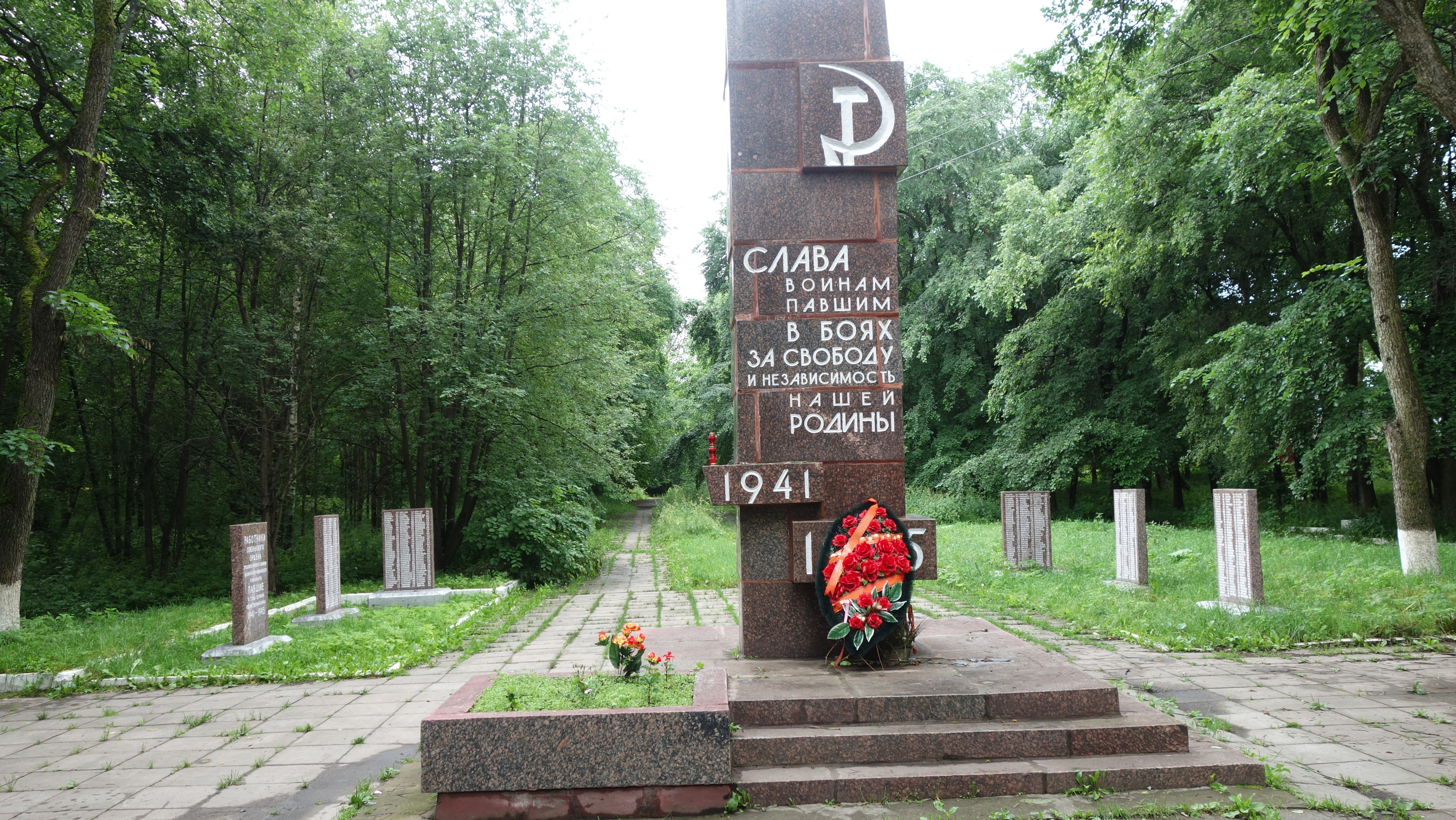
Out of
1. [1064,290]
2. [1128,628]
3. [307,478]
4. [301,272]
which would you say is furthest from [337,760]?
[1064,290]

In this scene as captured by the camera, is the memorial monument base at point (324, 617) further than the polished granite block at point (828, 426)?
Yes

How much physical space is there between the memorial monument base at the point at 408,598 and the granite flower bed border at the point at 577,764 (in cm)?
658

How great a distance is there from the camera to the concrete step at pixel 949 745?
13.0ft

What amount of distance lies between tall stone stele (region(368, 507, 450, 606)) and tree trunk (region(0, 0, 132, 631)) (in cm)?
359

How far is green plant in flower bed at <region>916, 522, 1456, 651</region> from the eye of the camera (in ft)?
22.2

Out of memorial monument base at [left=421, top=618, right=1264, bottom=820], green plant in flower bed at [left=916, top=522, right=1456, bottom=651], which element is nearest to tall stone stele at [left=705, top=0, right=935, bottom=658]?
memorial monument base at [left=421, top=618, right=1264, bottom=820]

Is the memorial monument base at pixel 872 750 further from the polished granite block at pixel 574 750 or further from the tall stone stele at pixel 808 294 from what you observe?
the tall stone stele at pixel 808 294

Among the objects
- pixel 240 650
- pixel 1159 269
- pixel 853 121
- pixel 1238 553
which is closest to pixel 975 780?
pixel 853 121

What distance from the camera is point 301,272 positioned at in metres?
12.7

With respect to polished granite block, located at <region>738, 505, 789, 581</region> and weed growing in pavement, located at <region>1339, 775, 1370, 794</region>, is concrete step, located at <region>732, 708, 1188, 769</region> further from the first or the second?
polished granite block, located at <region>738, 505, 789, 581</region>

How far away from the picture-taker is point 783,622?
205 inches

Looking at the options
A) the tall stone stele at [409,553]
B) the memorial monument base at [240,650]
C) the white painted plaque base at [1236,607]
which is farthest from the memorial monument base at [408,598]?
the white painted plaque base at [1236,607]

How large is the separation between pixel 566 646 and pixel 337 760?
312cm

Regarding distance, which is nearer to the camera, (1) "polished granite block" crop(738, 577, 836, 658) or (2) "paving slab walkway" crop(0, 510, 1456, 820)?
(2) "paving slab walkway" crop(0, 510, 1456, 820)
